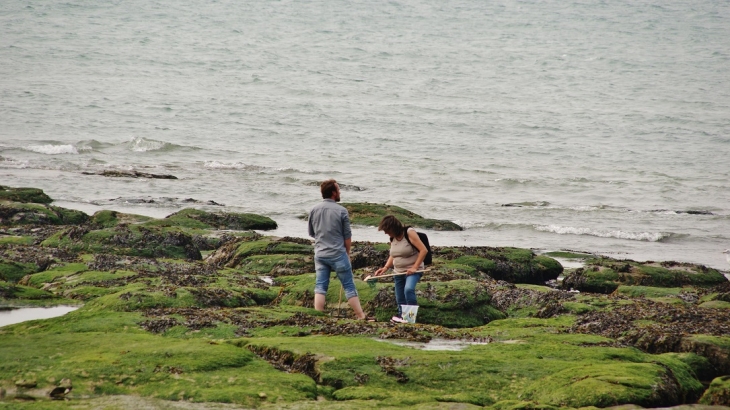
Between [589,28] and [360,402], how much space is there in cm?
9279

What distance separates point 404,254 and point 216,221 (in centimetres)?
1085

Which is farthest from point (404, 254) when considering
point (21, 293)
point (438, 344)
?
point (21, 293)

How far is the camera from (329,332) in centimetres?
1004

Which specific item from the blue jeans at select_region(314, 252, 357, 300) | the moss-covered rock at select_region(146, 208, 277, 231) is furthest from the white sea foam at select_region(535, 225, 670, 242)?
the blue jeans at select_region(314, 252, 357, 300)

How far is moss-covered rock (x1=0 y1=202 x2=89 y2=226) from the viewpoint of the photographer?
1998cm

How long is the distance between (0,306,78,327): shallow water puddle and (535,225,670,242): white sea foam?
18.9m

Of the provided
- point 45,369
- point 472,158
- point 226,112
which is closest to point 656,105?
point 472,158

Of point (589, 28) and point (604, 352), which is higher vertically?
point (589, 28)

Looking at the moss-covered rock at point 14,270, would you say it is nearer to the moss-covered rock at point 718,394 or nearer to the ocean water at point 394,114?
the ocean water at point 394,114

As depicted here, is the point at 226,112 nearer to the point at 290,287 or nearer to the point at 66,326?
the point at 290,287

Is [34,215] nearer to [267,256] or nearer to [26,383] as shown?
[267,256]

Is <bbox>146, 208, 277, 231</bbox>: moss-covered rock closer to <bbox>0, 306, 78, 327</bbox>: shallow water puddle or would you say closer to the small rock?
<bbox>0, 306, 78, 327</bbox>: shallow water puddle

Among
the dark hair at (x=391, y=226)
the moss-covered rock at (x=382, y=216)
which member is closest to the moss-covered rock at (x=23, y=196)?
the moss-covered rock at (x=382, y=216)

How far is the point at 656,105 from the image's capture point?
60.4 meters
